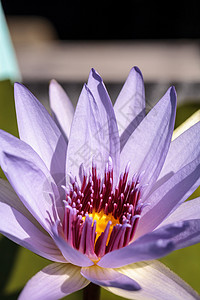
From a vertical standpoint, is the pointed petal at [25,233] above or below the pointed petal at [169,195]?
below

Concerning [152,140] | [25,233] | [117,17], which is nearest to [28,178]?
[25,233]

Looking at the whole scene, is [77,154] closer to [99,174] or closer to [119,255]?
[99,174]

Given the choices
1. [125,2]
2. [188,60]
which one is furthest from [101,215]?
[125,2]

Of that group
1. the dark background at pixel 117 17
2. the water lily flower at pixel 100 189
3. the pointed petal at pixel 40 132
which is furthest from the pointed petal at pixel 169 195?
the dark background at pixel 117 17

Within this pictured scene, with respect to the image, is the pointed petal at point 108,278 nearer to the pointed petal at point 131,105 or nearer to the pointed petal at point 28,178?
the pointed petal at point 28,178

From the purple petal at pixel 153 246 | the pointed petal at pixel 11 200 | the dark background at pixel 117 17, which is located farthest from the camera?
the dark background at pixel 117 17
